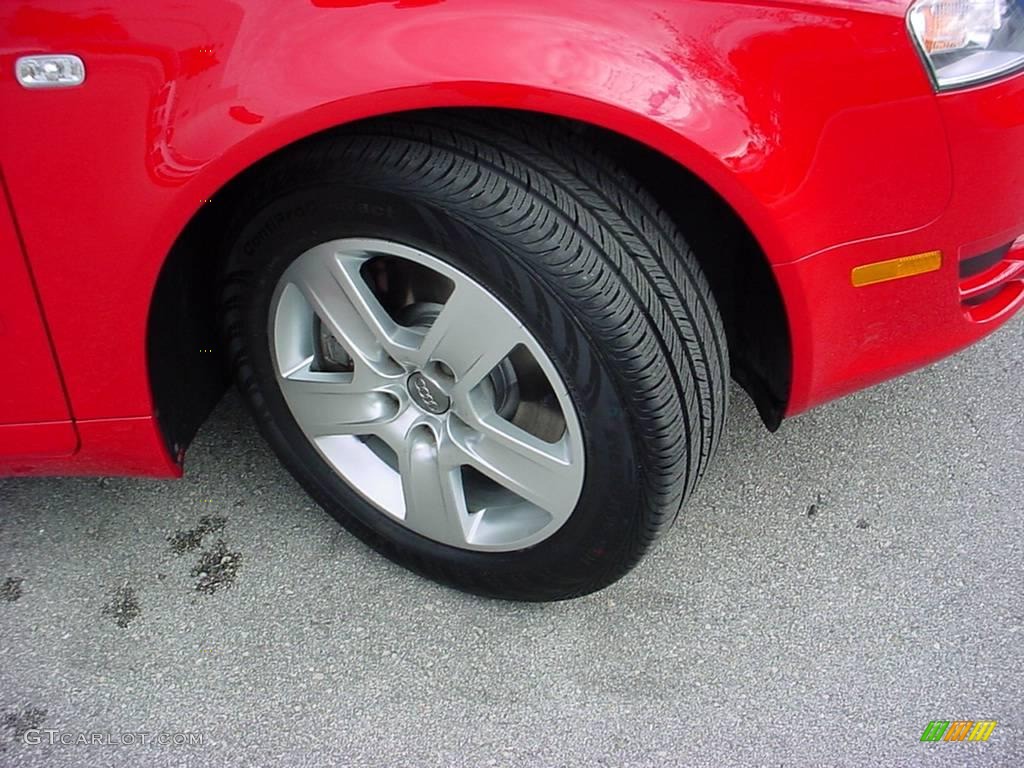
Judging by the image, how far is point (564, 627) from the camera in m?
1.84

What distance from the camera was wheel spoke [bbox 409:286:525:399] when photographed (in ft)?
4.89

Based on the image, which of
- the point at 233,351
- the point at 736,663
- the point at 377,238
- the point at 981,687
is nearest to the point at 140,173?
the point at 377,238

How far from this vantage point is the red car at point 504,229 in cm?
129

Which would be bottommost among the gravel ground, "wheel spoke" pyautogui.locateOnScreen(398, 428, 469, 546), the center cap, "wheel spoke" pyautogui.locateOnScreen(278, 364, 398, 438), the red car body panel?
the gravel ground

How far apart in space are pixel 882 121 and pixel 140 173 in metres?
1.09

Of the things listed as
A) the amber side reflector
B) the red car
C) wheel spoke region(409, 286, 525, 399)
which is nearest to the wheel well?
the red car

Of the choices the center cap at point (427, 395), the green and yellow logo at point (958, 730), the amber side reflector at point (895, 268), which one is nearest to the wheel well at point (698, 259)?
the amber side reflector at point (895, 268)

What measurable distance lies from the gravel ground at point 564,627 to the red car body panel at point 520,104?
0.67 m

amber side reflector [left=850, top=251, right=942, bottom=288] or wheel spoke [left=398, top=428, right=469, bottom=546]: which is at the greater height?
amber side reflector [left=850, top=251, right=942, bottom=288]

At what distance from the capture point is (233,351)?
1.84 m

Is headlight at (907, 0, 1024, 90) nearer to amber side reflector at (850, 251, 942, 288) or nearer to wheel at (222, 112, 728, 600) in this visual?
amber side reflector at (850, 251, 942, 288)

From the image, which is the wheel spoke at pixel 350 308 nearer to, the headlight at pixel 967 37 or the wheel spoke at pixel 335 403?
the wheel spoke at pixel 335 403

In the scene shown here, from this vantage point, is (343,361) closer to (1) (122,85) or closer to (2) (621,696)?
(1) (122,85)

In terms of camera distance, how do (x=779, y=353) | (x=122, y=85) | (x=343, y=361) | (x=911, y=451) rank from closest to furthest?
(x=122, y=85)
(x=779, y=353)
(x=343, y=361)
(x=911, y=451)
